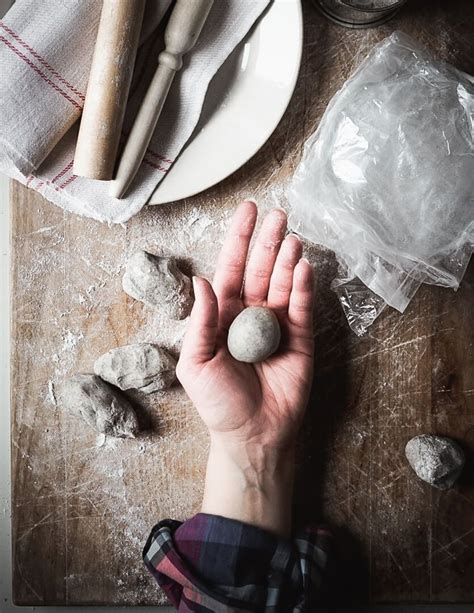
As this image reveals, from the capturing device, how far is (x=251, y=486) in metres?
0.91

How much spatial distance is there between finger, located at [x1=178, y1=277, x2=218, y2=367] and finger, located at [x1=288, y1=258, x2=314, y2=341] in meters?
0.11

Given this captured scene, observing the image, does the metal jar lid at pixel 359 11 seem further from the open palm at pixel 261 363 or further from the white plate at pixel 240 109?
the open palm at pixel 261 363

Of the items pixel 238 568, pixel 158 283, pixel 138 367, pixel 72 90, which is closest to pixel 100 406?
pixel 138 367

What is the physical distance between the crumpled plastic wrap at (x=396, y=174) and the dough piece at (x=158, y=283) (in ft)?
0.67

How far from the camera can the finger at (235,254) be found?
880 mm

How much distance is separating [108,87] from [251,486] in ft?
1.90

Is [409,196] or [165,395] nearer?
[409,196]

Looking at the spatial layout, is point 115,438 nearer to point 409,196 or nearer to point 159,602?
point 159,602

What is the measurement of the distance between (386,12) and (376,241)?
32cm

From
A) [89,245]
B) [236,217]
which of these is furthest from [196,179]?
[89,245]

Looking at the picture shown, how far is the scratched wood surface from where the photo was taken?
953mm

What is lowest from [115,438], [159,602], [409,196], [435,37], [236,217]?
[159,602]

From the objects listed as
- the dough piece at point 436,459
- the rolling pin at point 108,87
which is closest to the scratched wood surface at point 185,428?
the dough piece at point 436,459

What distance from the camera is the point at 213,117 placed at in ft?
2.88
